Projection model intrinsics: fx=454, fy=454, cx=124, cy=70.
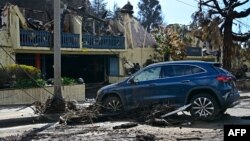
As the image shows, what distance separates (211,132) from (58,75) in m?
7.05

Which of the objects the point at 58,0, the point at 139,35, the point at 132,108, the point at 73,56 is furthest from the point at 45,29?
the point at 132,108

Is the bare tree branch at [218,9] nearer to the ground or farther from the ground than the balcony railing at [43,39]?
farther from the ground

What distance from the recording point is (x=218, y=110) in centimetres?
1316

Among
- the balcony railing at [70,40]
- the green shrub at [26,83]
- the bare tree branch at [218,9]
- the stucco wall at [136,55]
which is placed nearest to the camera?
the green shrub at [26,83]

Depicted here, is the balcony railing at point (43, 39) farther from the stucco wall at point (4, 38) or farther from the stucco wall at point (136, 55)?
the stucco wall at point (136, 55)

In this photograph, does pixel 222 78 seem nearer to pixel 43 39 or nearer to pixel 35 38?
pixel 35 38

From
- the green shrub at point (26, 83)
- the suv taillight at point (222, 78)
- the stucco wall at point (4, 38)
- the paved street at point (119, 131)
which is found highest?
the stucco wall at point (4, 38)

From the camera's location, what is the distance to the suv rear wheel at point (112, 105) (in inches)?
582

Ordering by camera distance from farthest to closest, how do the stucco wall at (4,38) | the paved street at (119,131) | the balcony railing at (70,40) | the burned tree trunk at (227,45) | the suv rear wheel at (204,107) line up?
the burned tree trunk at (227,45) < the balcony railing at (70,40) < the stucco wall at (4,38) < the suv rear wheel at (204,107) < the paved street at (119,131)

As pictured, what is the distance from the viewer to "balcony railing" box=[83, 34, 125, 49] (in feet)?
103

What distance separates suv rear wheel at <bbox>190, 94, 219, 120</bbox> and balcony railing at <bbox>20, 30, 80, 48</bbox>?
51.7ft

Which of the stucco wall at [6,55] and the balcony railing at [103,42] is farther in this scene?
the balcony railing at [103,42]

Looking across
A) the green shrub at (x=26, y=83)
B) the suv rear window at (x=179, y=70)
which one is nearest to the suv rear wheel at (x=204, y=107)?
the suv rear window at (x=179, y=70)

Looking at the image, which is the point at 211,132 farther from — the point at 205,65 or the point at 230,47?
the point at 230,47
